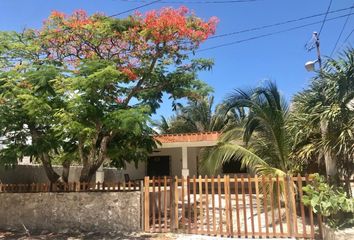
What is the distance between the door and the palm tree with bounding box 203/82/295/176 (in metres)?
10.3

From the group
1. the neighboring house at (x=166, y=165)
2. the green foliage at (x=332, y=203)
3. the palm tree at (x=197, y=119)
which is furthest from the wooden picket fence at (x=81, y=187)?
the palm tree at (x=197, y=119)

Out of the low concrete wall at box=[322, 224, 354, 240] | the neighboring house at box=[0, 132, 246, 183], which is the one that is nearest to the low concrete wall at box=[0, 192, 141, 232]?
the neighboring house at box=[0, 132, 246, 183]

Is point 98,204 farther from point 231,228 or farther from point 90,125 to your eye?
point 231,228

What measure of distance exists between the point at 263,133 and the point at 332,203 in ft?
12.5

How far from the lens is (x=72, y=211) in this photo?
10.7 metres

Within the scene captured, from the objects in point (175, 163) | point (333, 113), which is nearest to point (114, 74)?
point (333, 113)

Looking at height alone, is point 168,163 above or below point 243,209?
above

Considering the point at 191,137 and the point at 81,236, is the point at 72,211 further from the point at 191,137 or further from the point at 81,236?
the point at 191,137

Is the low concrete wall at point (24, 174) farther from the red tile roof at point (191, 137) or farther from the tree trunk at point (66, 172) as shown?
the red tile roof at point (191, 137)

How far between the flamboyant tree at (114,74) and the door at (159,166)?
9.70 m

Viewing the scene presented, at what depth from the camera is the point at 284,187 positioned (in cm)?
919

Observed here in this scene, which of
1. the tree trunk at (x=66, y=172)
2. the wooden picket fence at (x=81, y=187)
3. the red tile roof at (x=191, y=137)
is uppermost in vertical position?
the red tile roof at (x=191, y=137)

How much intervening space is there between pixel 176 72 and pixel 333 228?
6.39 metres

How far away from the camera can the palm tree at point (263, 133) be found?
10.6 metres
